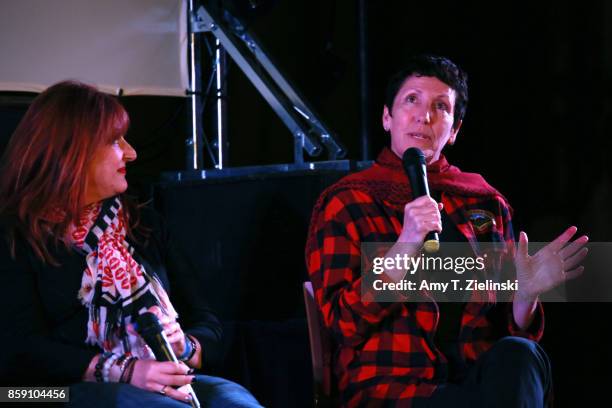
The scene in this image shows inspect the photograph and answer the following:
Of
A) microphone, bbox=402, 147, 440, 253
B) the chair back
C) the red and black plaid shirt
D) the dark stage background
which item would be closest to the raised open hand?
the red and black plaid shirt

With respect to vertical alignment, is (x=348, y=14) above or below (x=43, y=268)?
above

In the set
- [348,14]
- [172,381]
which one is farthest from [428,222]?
[348,14]

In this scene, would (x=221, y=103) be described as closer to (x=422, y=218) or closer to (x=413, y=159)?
(x=413, y=159)

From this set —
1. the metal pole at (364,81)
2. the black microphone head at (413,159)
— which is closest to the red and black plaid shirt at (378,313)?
the black microphone head at (413,159)

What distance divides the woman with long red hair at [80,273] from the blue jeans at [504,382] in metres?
0.42

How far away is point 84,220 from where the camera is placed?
1974 millimetres

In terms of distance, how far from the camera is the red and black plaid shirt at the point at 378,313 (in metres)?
1.85

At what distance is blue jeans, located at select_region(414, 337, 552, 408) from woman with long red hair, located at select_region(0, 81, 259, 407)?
42 centimetres

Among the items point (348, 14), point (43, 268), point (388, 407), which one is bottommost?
point (388, 407)

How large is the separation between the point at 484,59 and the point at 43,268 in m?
1.89

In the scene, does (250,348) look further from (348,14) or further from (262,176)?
(348,14)

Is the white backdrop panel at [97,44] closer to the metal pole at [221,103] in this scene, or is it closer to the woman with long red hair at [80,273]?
the metal pole at [221,103]

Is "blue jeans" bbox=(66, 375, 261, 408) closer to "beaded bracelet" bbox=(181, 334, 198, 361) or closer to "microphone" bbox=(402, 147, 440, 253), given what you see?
"beaded bracelet" bbox=(181, 334, 198, 361)

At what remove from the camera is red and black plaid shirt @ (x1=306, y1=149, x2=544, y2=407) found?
1.85 metres
